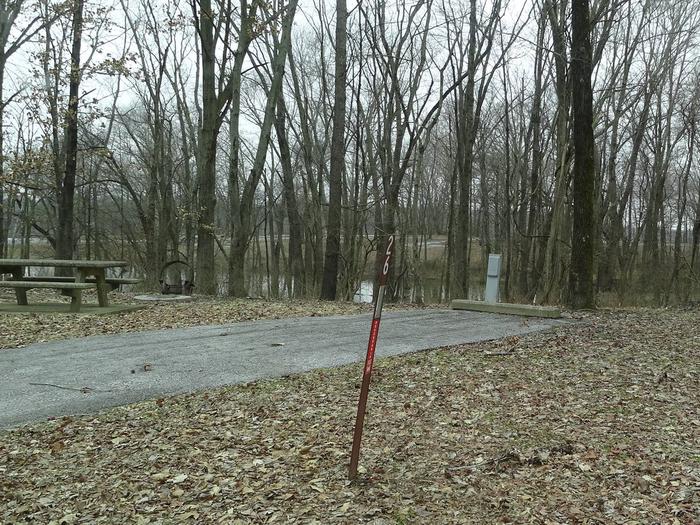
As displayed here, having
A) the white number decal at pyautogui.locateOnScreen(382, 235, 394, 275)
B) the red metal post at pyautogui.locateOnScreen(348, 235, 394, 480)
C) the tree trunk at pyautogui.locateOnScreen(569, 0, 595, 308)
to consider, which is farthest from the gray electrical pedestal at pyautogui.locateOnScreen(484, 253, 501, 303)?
the white number decal at pyautogui.locateOnScreen(382, 235, 394, 275)

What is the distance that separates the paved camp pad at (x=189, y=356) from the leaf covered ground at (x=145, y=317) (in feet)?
1.67

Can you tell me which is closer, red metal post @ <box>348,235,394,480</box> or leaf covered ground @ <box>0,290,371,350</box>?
red metal post @ <box>348,235,394,480</box>

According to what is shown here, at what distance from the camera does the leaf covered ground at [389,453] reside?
3.25m

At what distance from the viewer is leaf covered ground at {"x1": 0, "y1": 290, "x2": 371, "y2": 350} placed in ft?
25.5

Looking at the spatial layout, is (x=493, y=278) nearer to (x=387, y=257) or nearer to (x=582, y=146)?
(x=582, y=146)

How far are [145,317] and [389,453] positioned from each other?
20.3ft

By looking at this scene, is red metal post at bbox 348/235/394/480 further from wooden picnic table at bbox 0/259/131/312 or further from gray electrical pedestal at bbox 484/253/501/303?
gray electrical pedestal at bbox 484/253/501/303

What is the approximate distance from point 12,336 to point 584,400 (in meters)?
6.57

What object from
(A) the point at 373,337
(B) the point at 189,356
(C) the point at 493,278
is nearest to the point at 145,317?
(B) the point at 189,356

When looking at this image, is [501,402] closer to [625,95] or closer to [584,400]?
[584,400]

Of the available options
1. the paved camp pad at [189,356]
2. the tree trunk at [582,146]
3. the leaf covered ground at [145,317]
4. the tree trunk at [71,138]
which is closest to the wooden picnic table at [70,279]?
the leaf covered ground at [145,317]

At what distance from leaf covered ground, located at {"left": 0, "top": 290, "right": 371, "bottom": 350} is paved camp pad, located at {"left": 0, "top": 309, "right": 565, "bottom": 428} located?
1.67 ft

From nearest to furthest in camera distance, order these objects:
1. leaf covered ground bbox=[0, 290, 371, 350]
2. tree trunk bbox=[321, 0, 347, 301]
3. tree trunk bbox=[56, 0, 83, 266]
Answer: leaf covered ground bbox=[0, 290, 371, 350] → tree trunk bbox=[321, 0, 347, 301] → tree trunk bbox=[56, 0, 83, 266]

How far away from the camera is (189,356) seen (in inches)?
257
